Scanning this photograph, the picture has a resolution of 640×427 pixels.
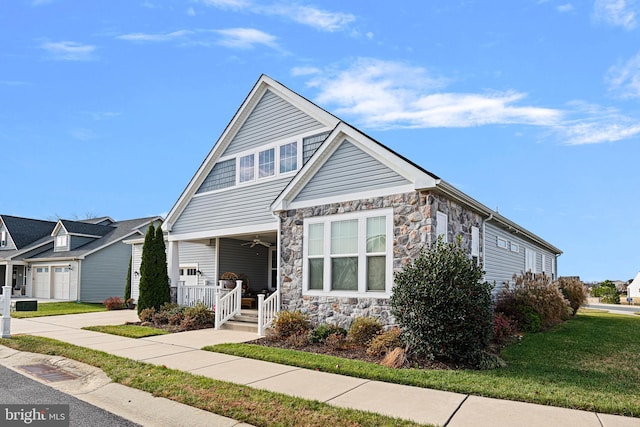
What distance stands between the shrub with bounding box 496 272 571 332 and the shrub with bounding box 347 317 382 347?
220 inches

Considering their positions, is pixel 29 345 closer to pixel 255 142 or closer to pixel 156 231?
pixel 156 231

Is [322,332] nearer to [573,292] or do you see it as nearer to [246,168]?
[246,168]

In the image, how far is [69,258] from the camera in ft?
89.5

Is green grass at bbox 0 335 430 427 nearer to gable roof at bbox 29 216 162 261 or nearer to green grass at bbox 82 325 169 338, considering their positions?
green grass at bbox 82 325 169 338

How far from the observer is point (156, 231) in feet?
52.7

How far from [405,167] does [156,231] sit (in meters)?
10.4

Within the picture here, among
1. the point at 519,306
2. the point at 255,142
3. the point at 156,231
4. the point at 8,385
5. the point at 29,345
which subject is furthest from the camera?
the point at 156,231

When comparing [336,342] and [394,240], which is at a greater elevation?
[394,240]

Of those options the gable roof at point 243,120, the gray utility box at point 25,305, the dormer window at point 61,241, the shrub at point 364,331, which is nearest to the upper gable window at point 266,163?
the gable roof at point 243,120

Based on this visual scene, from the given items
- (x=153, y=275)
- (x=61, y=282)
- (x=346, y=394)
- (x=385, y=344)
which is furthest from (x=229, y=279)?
(x=61, y=282)

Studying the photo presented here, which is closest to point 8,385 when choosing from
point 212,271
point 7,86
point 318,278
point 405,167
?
point 318,278

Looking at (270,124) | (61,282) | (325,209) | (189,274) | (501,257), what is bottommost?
(61,282)

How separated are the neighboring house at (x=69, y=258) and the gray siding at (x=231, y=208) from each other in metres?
14.2

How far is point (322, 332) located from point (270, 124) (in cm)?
713
